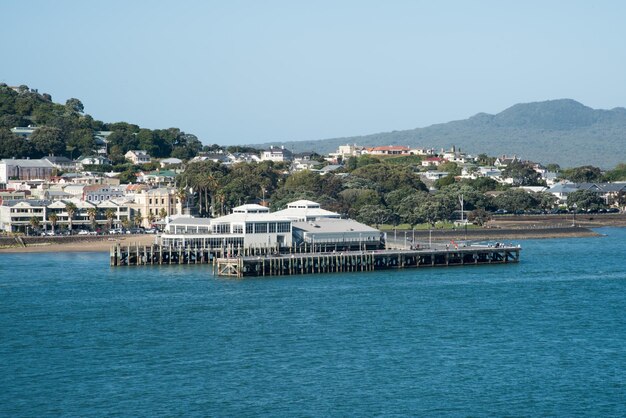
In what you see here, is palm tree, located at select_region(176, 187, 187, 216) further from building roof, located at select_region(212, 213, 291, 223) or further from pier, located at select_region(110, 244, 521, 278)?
pier, located at select_region(110, 244, 521, 278)

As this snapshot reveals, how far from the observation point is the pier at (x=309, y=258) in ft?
206

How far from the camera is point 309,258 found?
64500mm

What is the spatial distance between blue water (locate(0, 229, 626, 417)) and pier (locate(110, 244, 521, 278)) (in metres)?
1.89

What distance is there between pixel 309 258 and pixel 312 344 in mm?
24047

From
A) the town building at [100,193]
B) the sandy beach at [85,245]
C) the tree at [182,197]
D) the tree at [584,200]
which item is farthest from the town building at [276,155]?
the sandy beach at [85,245]

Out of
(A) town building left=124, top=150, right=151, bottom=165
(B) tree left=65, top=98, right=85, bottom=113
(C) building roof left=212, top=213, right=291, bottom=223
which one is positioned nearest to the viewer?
(C) building roof left=212, top=213, right=291, bottom=223

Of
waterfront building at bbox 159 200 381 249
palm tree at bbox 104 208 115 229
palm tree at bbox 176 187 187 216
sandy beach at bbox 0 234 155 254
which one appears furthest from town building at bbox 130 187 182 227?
waterfront building at bbox 159 200 381 249

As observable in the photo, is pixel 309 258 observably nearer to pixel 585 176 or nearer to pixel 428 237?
pixel 428 237

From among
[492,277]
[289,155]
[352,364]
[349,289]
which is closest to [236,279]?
[349,289]

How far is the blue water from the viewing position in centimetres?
3284

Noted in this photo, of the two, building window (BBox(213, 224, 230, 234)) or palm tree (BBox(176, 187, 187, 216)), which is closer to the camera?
building window (BBox(213, 224, 230, 234))

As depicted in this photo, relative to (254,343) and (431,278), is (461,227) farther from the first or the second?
(254,343)

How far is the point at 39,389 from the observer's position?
34094 mm

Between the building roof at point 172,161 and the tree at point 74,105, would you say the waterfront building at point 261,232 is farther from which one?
the tree at point 74,105
